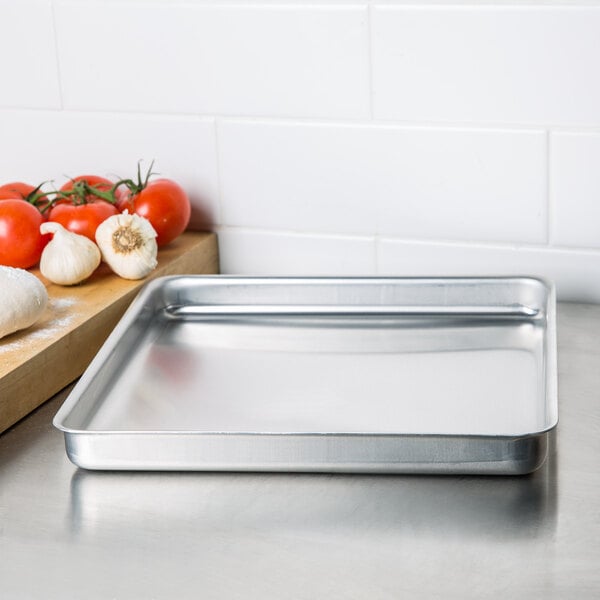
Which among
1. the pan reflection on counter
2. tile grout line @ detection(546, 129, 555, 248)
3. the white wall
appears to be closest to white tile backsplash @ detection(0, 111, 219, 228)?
the white wall

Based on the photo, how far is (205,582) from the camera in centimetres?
64

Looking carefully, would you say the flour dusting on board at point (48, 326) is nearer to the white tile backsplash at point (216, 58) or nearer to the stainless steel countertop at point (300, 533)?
the stainless steel countertop at point (300, 533)

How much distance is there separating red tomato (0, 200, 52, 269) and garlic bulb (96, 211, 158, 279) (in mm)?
64

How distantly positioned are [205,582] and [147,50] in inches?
25.8

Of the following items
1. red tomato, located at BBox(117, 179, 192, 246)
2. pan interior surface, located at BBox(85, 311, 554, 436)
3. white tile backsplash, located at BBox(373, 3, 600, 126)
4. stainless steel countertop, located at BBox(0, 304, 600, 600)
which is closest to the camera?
stainless steel countertop, located at BBox(0, 304, 600, 600)

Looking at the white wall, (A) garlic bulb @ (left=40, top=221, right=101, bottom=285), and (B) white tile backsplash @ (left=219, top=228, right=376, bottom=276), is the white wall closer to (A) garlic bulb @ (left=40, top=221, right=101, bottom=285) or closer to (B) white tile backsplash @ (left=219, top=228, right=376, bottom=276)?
(B) white tile backsplash @ (left=219, top=228, right=376, bottom=276)

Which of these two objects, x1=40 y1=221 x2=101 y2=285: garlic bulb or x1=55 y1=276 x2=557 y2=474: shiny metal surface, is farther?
x1=40 y1=221 x2=101 y2=285: garlic bulb

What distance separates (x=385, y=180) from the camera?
1071 millimetres

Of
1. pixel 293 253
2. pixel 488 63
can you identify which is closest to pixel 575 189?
pixel 488 63

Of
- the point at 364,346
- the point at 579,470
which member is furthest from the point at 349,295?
the point at 579,470

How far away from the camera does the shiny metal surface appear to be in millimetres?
731

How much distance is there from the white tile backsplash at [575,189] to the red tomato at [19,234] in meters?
0.51

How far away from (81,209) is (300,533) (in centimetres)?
49

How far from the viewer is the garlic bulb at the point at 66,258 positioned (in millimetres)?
1000
